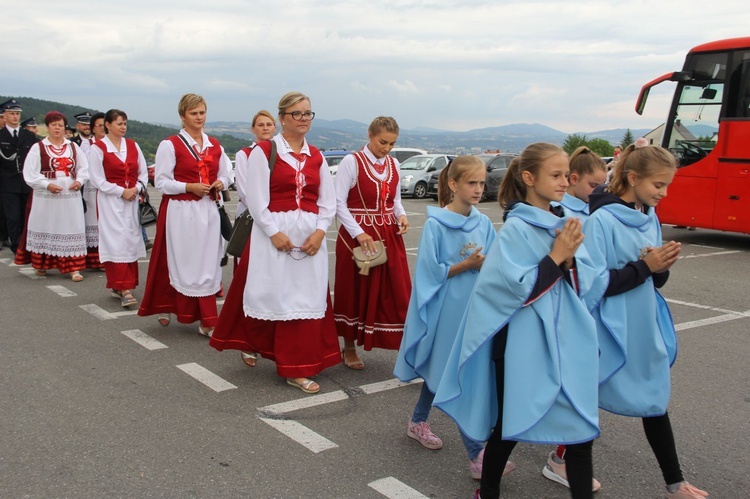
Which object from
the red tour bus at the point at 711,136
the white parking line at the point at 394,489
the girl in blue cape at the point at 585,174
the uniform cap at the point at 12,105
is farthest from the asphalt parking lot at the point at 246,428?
the red tour bus at the point at 711,136

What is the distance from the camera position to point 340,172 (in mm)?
5145

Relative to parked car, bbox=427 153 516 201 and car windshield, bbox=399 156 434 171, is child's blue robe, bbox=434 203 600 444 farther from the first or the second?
car windshield, bbox=399 156 434 171

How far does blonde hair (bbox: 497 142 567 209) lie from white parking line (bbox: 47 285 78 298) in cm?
614

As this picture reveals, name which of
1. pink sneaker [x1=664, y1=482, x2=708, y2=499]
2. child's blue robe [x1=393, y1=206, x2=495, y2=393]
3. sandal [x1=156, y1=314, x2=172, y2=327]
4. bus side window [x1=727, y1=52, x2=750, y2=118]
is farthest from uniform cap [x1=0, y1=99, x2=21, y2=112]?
bus side window [x1=727, y1=52, x2=750, y2=118]

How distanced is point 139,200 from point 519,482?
224 inches

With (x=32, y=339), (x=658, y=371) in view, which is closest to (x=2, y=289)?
(x=32, y=339)

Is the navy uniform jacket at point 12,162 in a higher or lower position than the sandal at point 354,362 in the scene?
higher

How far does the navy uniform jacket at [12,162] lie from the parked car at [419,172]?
1497 centimetres

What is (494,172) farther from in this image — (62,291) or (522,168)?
(522,168)

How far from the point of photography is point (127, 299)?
7.29 metres

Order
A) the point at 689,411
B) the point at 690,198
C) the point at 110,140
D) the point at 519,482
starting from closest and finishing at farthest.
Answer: the point at 519,482
the point at 689,411
the point at 110,140
the point at 690,198

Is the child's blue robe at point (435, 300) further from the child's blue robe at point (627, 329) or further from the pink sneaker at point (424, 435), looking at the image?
the child's blue robe at point (627, 329)

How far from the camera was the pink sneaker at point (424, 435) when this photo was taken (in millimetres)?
3922

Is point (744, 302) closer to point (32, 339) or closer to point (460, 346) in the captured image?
point (460, 346)
